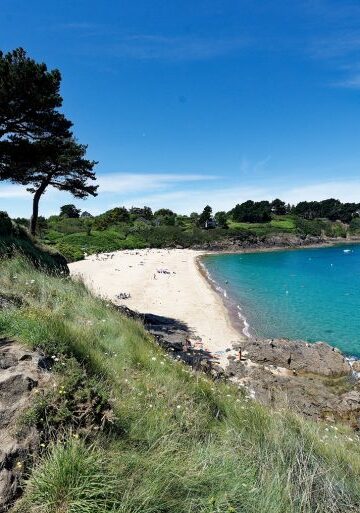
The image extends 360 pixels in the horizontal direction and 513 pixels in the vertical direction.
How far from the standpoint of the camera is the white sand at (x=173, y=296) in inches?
827

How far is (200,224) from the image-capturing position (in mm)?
114500

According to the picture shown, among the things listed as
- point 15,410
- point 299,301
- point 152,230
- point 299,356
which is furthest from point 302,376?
point 152,230

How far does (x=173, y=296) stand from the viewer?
3103 cm

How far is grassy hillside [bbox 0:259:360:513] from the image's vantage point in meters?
3.01

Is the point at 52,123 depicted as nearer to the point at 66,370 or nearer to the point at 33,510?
the point at 66,370

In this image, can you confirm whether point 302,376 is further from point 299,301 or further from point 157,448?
point 299,301

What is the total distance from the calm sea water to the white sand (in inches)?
91.3

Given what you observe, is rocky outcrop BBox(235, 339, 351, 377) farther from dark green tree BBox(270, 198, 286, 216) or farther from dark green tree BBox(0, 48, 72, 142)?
dark green tree BBox(270, 198, 286, 216)

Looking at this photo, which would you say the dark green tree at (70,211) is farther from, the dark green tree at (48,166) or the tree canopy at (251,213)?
the dark green tree at (48,166)

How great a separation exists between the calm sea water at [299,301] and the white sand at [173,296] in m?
2.32

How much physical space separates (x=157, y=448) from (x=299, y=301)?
3101 cm

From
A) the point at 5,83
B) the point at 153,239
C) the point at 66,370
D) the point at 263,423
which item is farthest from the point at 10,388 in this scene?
the point at 153,239

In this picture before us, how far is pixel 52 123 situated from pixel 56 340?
54.1 feet

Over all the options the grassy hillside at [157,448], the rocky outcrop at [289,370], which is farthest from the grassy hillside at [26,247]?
the grassy hillside at [157,448]
